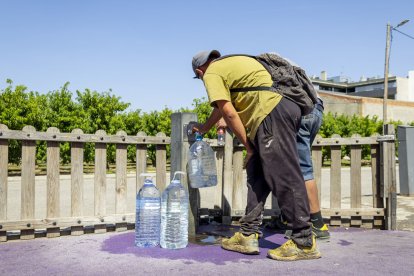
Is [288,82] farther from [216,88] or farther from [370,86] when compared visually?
[370,86]

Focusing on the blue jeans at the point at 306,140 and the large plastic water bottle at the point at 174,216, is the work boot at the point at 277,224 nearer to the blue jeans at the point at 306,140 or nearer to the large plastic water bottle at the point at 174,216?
the blue jeans at the point at 306,140

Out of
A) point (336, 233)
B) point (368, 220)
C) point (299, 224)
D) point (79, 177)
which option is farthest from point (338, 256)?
point (79, 177)

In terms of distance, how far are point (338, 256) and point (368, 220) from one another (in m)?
2.12

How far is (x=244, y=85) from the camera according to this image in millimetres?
3561

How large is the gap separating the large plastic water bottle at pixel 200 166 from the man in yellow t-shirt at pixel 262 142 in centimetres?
90

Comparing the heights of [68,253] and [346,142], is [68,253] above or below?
below

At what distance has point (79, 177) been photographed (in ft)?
15.9

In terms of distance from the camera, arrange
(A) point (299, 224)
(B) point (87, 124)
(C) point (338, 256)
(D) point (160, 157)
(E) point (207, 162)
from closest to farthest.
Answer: (A) point (299, 224)
(C) point (338, 256)
(E) point (207, 162)
(D) point (160, 157)
(B) point (87, 124)

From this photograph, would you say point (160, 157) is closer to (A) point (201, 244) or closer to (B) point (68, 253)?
(A) point (201, 244)

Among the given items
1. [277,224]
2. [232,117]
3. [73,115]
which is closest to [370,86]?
[73,115]

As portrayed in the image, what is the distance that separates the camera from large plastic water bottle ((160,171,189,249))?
402 centimetres

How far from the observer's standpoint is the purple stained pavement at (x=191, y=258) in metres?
3.17

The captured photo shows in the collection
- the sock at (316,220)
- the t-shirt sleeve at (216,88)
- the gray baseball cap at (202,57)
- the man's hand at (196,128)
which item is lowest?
the sock at (316,220)

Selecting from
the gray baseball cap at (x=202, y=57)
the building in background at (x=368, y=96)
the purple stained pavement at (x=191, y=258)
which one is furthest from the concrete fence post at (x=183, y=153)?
the building in background at (x=368, y=96)
